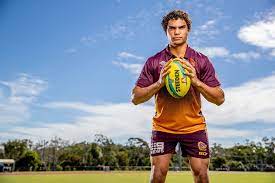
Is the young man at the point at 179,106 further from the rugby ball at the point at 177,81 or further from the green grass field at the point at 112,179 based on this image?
the green grass field at the point at 112,179

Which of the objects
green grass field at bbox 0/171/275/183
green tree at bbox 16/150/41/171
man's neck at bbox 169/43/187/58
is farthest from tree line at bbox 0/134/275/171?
man's neck at bbox 169/43/187/58

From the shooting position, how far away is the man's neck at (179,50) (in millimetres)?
4188

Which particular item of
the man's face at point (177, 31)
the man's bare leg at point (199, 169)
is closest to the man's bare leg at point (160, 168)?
the man's bare leg at point (199, 169)

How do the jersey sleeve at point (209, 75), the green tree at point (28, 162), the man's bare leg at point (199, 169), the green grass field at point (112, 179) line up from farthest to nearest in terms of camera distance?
the green tree at point (28, 162), the green grass field at point (112, 179), the jersey sleeve at point (209, 75), the man's bare leg at point (199, 169)

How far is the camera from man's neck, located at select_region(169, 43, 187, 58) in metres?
4.19

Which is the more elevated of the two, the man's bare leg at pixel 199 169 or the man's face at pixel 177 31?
the man's face at pixel 177 31

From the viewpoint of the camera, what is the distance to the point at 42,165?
32.0 metres

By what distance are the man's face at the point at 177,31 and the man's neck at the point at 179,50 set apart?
6 cm

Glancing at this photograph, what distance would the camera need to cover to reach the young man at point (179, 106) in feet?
12.8

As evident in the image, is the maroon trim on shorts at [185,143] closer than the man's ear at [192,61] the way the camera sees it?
Yes

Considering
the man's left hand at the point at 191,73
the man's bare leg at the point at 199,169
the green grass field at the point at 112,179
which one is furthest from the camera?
the green grass field at the point at 112,179

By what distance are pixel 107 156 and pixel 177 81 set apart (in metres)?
31.7

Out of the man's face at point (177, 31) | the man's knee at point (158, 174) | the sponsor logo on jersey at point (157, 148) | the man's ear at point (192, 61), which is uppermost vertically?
the man's face at point (177, 31)

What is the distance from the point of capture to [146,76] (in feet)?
13.4
